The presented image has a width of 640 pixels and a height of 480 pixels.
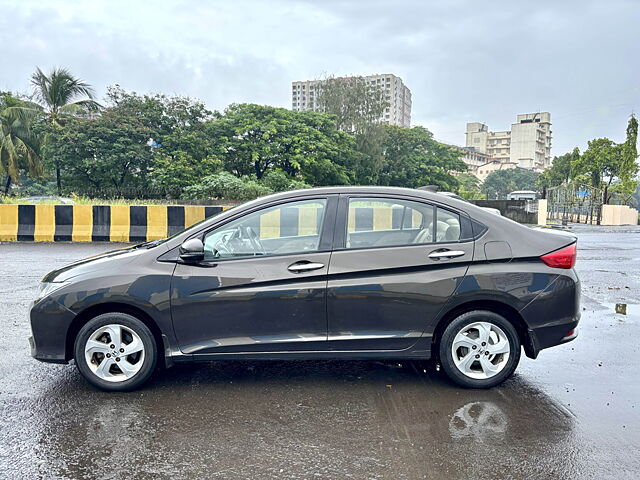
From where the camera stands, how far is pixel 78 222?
45.4 feet

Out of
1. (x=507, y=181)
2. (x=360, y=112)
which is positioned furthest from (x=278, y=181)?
(x=507, y=181)

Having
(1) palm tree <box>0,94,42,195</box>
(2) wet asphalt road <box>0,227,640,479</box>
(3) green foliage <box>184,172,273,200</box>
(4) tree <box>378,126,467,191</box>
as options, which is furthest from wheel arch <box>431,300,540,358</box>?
(4) tree <box>378,126,467,191</box>

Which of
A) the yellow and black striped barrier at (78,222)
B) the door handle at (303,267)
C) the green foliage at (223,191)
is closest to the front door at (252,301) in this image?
the door handle at (303,267)

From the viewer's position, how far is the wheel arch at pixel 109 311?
13.5ft

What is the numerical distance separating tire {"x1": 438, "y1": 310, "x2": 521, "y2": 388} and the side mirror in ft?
6.40

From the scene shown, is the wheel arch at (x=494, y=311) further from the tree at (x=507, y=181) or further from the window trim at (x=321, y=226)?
the tree at (x=507, y=181)

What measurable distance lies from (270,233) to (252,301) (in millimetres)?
622

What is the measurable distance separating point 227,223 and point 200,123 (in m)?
33.2

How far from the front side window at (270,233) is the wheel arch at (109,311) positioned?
2.17 ft

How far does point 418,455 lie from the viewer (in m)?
3.19

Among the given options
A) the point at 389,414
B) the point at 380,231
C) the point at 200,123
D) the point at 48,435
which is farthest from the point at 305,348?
the point at 200,123

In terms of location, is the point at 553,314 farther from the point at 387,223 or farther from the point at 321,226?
the point at 321,226

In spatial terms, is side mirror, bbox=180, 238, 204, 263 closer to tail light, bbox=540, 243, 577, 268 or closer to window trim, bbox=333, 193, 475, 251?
window trim, bbox=333, 193, 475, 251

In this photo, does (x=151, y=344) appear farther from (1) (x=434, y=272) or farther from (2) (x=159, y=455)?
(1) (x=434, y=272)
